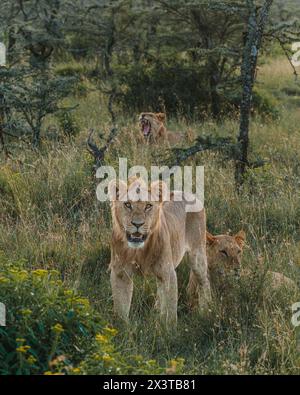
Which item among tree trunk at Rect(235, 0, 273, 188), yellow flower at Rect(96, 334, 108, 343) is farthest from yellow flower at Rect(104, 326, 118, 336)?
tree trunk at Rect(235, 0, 273, 188)

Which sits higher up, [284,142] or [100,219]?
[284,142]

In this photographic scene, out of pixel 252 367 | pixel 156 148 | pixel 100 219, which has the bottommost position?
pixel 252 367

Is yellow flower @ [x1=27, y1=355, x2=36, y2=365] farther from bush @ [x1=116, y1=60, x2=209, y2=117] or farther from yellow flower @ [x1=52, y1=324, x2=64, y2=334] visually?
bush @ [x1=116, y1=60, x2=209, y2=117]

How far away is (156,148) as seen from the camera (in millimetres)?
10375

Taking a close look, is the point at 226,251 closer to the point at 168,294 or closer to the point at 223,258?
the point at 223,258

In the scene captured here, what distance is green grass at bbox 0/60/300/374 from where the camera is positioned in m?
5.26

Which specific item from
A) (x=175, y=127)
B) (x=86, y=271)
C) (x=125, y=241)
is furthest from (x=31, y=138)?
(x=125, y=241)

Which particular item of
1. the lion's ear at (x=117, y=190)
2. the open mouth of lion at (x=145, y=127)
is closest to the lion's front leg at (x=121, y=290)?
the lion's ear at (x=117, y=190)

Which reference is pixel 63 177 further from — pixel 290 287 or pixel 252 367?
pixel 252 367

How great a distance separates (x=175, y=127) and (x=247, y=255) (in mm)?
A: 6345

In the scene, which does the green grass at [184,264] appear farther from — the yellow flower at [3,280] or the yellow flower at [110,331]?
the yellow flower at [3,280]

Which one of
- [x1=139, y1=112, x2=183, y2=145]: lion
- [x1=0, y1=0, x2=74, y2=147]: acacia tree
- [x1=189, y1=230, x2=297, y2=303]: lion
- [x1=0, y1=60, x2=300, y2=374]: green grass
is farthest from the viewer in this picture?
[x1=139, y1=112, x2=183, y2=145]: lion

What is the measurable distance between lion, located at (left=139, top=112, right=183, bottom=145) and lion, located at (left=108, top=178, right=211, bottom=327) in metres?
5.15

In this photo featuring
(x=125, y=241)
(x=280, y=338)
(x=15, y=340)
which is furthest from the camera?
(x=125, y=241)
